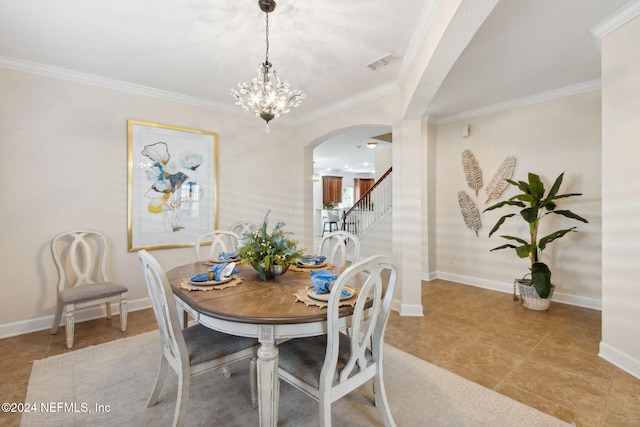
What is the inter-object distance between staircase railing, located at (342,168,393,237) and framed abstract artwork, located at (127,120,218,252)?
336 centimetres

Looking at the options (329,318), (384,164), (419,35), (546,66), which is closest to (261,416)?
(329,318)

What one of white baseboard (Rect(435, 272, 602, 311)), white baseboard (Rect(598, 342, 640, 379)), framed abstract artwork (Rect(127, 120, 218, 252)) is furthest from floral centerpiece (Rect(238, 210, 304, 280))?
white baseboard (Rect(435, 272, 602, 311))

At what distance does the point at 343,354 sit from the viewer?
5.08 ft

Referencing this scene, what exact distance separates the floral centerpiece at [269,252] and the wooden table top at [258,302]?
3.7 inches

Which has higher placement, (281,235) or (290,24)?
(290,24)

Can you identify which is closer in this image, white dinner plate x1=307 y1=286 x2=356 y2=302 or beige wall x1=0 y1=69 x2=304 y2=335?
white dinner plate x1=307 y1=286 x2=356 y2=302

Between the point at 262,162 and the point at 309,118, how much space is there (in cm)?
101

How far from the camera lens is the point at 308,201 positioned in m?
4.79

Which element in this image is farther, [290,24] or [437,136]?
[437,136]

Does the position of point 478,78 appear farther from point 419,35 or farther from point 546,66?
point 419,35

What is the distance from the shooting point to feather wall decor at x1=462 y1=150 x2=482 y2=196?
4328 mm

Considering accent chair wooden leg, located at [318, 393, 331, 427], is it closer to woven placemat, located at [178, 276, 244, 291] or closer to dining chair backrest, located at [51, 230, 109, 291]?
woven placemat, located at [178, 276, 244, 291]

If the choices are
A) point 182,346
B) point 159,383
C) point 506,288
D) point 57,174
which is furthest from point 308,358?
point 506,288

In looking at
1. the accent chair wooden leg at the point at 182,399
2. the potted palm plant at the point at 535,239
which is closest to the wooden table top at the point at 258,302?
the accent chair wooden leg at the point at 182,399
